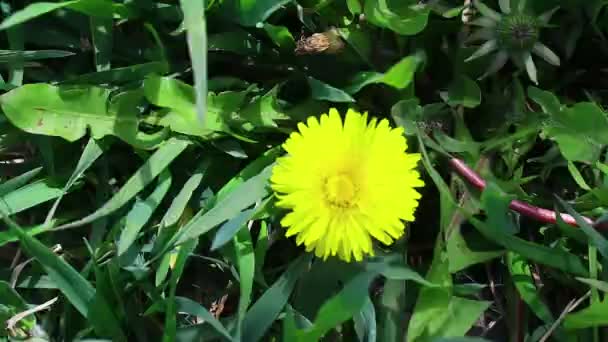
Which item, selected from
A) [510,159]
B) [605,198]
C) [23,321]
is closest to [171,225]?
[23,321]

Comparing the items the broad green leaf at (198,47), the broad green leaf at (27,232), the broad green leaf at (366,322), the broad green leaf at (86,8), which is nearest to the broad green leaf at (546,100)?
the broad green leaf at (366,322)

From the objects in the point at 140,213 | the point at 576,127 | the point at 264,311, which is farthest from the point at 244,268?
the point at 576,127

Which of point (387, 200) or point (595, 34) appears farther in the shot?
point (595, 34)

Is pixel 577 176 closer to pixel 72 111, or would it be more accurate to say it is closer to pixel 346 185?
pixel 346 185

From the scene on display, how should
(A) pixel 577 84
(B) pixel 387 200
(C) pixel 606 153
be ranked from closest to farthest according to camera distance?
(B) pixel 387 200 < (C) pixel 606 153 < (A) pixel 577 84

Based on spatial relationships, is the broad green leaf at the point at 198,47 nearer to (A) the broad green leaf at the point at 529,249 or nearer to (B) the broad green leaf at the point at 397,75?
(B) the broad green leaf at the point at 397,75

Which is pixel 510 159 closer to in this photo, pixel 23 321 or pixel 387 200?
pixel 387 200

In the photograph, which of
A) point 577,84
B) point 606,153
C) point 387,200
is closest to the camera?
point 387,200
